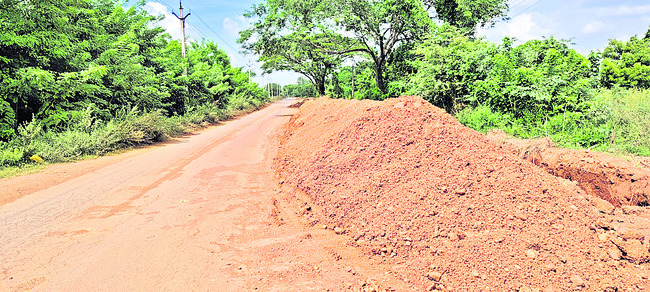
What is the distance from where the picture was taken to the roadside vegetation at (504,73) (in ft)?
29.9

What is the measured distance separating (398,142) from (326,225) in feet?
6.75

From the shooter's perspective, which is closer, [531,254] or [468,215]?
[531,254]

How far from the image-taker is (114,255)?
3.78m

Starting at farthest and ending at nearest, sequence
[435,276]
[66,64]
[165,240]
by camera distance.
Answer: [66,64], [165,240], [435,276]

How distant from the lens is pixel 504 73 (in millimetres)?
11008

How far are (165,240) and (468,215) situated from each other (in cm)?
358

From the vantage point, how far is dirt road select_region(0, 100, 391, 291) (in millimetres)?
3305

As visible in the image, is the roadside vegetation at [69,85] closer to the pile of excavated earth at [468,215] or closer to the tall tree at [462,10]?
the pile of excavated earth at [468,215]

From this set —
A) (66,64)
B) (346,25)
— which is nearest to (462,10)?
(346,25)

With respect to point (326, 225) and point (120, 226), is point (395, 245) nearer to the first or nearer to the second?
point (326, 225)

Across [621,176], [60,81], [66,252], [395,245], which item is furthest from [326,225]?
[60,81]

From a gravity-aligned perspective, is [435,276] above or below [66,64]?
below

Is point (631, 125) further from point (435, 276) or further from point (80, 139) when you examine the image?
point (80, 139)

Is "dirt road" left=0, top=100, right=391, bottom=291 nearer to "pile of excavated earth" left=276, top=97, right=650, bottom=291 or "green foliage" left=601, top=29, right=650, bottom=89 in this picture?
"pile of excavated earth" left=276, top=97, right=650, bottom=291
